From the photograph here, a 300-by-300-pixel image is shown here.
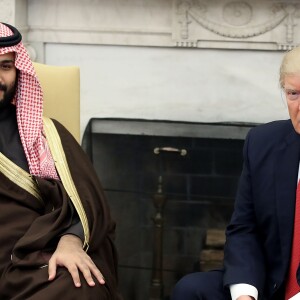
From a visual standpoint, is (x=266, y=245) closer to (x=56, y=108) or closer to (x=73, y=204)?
(x=73, y=204)

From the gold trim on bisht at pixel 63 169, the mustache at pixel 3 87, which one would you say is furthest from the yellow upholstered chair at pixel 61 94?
the mustache at pixel 3 87

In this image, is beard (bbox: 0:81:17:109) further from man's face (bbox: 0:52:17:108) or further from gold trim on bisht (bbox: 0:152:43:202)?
gold trim on bisht (bbox: 0:152:43:202)

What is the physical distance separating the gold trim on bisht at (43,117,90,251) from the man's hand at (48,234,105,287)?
89mm

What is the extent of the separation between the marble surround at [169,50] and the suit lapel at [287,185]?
4.62 feet

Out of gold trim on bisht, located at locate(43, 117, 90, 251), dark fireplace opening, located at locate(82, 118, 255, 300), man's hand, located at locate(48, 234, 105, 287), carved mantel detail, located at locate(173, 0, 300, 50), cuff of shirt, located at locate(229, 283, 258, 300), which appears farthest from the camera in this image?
dark fireplace opening, located at locate(82, 118, 255, 300)

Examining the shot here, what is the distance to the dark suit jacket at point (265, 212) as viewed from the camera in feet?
7.76

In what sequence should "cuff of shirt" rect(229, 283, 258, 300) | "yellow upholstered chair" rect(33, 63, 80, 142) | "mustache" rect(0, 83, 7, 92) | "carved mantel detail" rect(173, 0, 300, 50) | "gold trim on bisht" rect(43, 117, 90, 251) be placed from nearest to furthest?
"cuff of shirt" rect(229, 283, 258, 300), "gold trim on bisht" rect(43, 117, 90, 251), "mustache" rect(0, 83, 7, 92), "yellow upholstered chair" rect(33, 63, 80, 142), "carved mantel detail" rect(173, 0, 300, 50)

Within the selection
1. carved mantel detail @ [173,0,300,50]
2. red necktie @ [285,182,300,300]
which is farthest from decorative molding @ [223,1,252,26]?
red necktie @ [285,182,300,300]

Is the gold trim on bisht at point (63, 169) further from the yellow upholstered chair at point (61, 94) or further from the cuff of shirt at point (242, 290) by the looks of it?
the cuff of shirt at point (242, 290)

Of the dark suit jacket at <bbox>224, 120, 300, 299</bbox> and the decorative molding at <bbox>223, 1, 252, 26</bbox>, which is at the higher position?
the decorative molding at <bbox>223, 1, 252, 26</bbox>

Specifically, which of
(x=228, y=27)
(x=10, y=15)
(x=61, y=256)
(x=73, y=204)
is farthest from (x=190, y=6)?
(x=61, y=256)

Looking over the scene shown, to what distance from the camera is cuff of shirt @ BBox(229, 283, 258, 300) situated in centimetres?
232

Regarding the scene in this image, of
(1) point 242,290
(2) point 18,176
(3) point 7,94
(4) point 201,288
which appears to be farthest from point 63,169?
(1) point 242,290

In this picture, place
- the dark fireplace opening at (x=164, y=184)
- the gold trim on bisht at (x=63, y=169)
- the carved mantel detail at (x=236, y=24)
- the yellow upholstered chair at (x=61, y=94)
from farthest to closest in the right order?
the dark fireplace opening at (x=164, y=184) < the carved mantel detail at (x=236, y=24) < the yellow upholstered chair at (x=61, y=94) < the gold trim on bisht at (x=63, y=169)
